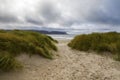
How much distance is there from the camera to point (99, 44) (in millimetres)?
12680

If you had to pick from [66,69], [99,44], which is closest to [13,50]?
[66,69]

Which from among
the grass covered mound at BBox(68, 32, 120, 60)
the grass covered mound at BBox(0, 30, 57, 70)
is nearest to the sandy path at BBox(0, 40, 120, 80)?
the grass covered mound at BBox(0, 30, 57, 70)

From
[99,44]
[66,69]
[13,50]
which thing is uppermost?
[13,50]

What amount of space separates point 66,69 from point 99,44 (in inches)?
176

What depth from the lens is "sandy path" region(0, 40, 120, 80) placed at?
25.3 ft

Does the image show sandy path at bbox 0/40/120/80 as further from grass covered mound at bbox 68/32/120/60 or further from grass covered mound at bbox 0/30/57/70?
grass covered mound at bbox 68/32/120/60

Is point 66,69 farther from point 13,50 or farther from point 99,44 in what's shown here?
point 99,44

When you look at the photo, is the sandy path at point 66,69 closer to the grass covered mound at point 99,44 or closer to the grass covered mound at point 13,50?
the grass covered mound at point 13,50

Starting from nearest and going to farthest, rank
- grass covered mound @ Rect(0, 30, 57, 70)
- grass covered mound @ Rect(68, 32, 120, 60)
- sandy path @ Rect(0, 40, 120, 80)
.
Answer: grass covered mound @ Rect(0, 30, 57, 70)
sandy path @ Rect(0, 40, 120, 80)
grass covered mound @ Rect(68, 32, 120, 60)

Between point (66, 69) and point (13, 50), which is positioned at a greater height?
point (13, 50)

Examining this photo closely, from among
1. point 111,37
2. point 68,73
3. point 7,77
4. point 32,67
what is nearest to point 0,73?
point 7,77

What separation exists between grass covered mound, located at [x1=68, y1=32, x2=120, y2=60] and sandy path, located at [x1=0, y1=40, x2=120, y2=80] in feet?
5.78

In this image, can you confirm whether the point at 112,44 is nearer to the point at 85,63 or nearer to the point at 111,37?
the point at 111,37

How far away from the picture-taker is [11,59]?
748cm
